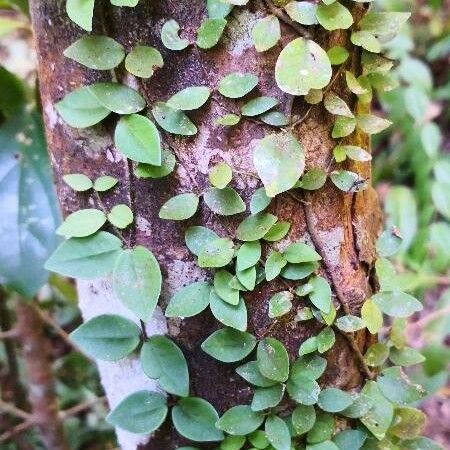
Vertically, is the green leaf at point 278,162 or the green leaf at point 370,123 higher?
the green leaf at point 370,123

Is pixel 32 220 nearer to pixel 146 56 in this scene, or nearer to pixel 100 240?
pixel 100 240

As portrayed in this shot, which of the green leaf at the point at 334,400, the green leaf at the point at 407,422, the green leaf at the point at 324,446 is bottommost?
the green leaf at the point at 407,422

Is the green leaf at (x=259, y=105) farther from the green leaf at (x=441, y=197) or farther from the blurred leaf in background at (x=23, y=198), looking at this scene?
the green leaf at (x=441, y=197)

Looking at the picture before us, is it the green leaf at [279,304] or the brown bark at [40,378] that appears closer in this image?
the green leaf at [279,304]

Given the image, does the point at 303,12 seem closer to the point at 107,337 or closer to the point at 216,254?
the point at 216,254

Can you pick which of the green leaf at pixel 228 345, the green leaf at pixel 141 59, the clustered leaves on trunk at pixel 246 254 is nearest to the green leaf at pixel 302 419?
the clustered leaves on trunk at pixel 246 254

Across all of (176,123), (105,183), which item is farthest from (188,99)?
(105,183)

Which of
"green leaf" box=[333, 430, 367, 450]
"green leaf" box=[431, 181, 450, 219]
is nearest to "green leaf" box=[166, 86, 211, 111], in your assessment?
"green leaf" box=[333, 430, 367, 450]

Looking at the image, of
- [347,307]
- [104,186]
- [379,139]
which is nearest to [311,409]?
[347,307]
